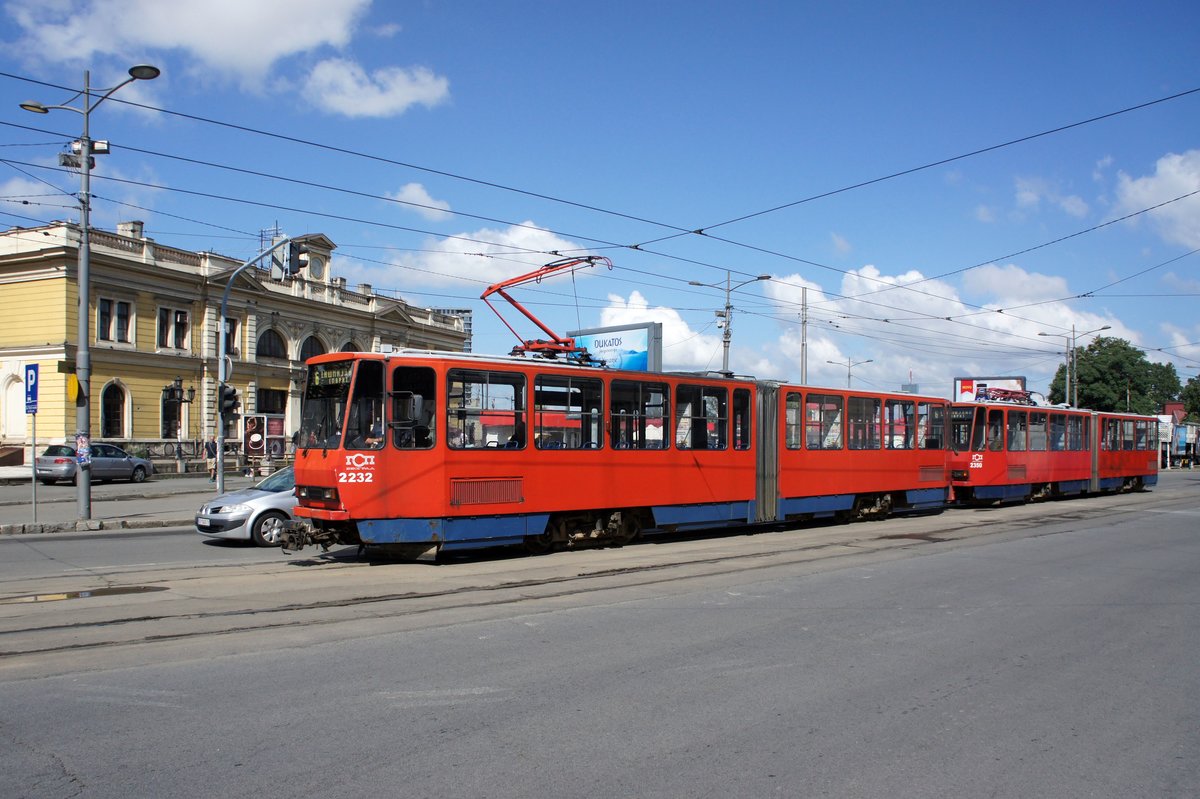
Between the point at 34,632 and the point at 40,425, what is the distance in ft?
137

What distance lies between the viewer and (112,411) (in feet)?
151

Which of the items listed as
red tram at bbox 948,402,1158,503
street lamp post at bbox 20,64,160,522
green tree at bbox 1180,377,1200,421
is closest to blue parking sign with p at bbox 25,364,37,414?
street lamp post at bbox 20,64,160,522

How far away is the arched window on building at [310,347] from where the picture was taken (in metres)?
57.4

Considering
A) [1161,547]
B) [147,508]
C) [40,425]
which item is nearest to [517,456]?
[1161,547]

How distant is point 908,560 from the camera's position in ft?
44.7

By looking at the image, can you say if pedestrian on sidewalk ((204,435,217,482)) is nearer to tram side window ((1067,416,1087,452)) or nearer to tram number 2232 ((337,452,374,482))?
tram number 2232 ((337,452,374,482))

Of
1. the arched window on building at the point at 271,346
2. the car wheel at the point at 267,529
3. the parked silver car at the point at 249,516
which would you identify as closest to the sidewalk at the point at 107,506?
Answer: the parked silver car at the point at 249,516

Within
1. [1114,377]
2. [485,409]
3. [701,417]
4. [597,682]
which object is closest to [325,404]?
[485,409]

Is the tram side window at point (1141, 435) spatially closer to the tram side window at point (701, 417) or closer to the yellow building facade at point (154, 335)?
the tram side window at point (701, 417)

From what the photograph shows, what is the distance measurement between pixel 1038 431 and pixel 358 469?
22065mm

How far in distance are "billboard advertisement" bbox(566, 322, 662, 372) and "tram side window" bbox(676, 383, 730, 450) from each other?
15.0 m

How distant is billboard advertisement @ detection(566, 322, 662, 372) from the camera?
108 feet

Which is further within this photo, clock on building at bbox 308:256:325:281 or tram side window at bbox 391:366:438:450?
clock on building at bbox 308:256:325:281

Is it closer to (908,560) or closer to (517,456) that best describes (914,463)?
(908,560)
